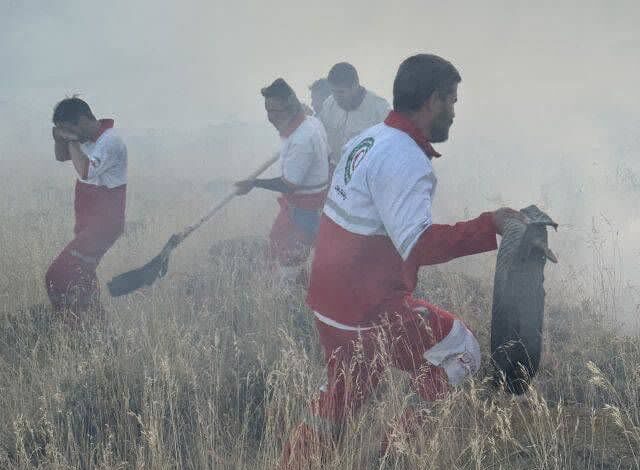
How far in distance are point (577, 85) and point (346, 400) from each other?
31563mm

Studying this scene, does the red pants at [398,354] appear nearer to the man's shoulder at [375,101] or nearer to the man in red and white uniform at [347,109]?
the man in red and white uniform at [347,109]

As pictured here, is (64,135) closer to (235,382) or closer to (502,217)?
(235,382)

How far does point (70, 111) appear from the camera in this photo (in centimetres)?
498

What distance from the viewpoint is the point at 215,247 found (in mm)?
7656

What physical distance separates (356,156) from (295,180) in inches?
113

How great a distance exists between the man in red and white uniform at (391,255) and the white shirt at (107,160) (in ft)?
9.10

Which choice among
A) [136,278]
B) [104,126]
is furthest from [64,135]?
[136,278]

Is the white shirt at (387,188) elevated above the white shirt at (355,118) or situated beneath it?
situated beneath

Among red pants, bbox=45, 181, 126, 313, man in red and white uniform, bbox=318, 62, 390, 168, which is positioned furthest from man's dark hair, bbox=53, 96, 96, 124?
man in red and white uniform, bbox=318, 62, 390, 168

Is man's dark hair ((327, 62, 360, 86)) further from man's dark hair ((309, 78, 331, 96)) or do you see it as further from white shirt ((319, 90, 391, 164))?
man's dark hair ((309, 78, 331, 96))

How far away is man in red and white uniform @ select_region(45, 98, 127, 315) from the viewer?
16.3ft

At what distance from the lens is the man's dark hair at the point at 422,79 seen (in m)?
2.70

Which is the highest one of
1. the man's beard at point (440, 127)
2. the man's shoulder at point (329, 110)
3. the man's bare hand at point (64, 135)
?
the man's shoulder at point (329, 110)

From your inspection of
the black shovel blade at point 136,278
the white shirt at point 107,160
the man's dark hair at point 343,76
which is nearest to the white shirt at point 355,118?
the man's dark hair at point 343,76
